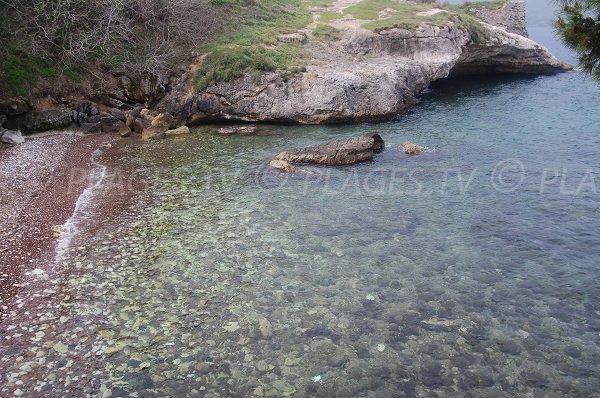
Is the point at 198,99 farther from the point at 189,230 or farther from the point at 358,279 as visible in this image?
the point at 358,279

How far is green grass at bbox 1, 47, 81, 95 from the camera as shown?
32.2 m

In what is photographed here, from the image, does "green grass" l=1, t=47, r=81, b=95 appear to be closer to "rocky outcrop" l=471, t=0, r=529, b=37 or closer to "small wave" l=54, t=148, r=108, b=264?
"small wave" l=54, t=148, r=108, b=264

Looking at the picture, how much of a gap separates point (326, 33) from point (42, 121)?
90.4ft

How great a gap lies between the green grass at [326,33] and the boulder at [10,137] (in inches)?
1099

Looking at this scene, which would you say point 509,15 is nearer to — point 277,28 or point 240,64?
point 277,28

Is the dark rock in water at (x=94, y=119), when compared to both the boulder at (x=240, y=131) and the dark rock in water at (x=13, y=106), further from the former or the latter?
the boulder at (x=240, y=131)

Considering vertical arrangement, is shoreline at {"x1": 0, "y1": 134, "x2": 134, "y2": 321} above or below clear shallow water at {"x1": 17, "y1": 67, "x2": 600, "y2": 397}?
above

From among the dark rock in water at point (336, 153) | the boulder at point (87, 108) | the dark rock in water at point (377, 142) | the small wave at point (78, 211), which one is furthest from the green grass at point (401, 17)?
the small wave at point (78, 211)

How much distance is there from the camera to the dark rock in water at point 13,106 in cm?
3081

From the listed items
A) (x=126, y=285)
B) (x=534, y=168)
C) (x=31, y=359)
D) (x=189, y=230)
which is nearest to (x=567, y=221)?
(x=534, y=168)

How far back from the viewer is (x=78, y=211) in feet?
66.8

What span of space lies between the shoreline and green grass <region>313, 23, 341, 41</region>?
76.7 feet

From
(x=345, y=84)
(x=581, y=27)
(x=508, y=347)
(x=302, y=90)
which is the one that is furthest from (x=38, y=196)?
(x=345, y=84)

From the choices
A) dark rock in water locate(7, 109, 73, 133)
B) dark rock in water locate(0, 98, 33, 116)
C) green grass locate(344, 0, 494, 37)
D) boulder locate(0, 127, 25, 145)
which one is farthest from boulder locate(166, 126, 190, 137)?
green grass locate(344, 0, 494, 37)
